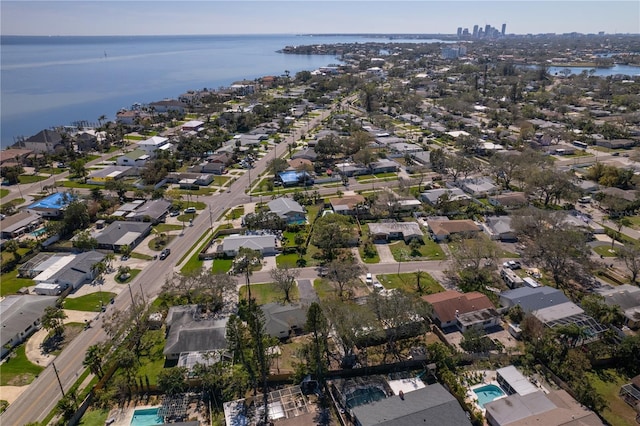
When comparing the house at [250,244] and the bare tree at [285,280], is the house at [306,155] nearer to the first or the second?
the house at [250,244]

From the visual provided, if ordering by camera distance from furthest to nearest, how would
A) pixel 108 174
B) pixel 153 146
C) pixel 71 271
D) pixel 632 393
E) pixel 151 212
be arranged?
pixel 153 146 < pixel 108 174 < pixel 151 212 < pixel 71 271 < pixel 632 393

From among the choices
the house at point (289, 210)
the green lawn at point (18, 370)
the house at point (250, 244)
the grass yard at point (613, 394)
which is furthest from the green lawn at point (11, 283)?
the grass yard at point (613, 394)

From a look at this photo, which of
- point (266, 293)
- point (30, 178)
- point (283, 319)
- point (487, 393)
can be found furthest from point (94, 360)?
point (30, 178)

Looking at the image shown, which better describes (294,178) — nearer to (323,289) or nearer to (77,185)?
(323,289)

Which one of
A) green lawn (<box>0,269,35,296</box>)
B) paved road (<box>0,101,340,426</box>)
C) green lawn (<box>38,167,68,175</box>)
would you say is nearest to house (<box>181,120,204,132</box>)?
green lawn (<box>38,167,68,175</box>)

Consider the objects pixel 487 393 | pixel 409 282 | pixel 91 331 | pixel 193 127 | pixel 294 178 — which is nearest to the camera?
pixel 487 393

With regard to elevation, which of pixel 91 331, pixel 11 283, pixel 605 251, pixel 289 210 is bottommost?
pixel 91 331
